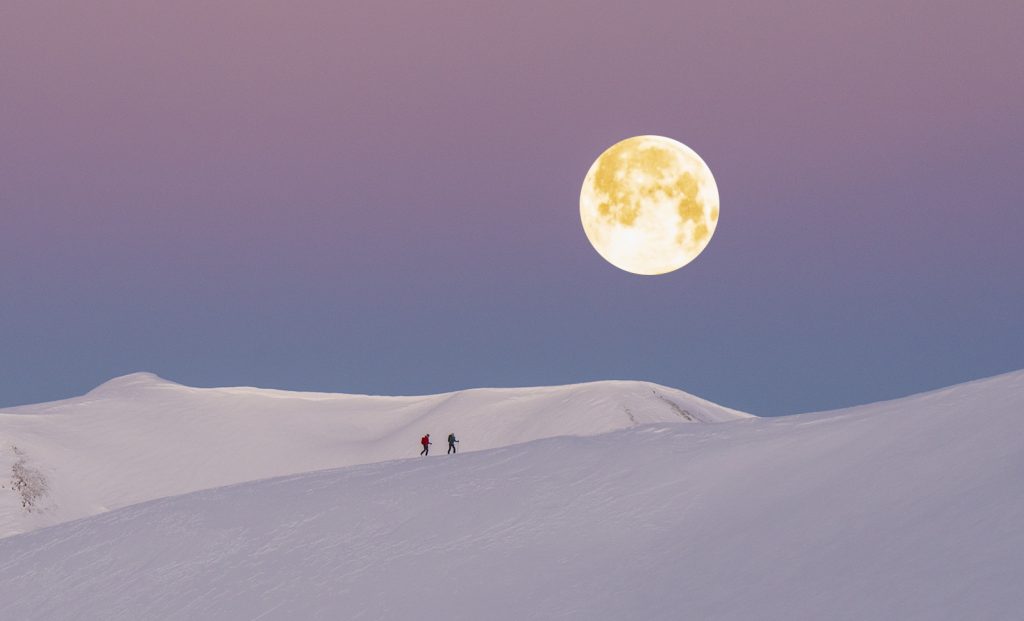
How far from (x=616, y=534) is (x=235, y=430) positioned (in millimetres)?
57750

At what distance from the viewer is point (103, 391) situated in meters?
82.9

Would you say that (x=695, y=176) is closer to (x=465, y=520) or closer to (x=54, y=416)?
(x=465, y=520)

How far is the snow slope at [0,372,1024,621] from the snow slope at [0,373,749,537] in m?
32.5

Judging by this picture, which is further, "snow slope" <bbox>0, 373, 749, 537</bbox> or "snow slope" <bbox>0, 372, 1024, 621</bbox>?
"snow slope" <bbox>0, 373, 749, 537</bbox>

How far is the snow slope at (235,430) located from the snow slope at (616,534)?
3252cm

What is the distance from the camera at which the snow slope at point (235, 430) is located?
59406 mm

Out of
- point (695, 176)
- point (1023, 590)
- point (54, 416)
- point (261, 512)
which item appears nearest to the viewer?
point (1023, 590)

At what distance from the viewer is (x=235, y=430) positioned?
7212cm

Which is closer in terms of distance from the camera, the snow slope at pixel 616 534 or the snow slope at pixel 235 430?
the snow slope at pixel 616 534

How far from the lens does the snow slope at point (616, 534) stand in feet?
44.9

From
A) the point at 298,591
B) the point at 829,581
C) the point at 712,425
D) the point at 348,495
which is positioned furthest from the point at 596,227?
the point at 829,581

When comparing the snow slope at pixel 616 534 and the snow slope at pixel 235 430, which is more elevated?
the snow slope at pixel 235 430

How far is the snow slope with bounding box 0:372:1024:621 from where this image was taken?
44.9 ft

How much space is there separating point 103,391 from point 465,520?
69071 mm
